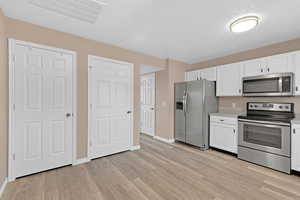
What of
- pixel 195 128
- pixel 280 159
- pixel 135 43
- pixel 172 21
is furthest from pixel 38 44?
pixel 280 159

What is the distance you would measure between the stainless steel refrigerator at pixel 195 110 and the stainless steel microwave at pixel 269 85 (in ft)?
2.57

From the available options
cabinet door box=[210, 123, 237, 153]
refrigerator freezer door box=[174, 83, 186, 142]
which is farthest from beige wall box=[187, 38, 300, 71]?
cabinet door box=[210, 123, 237, 153]

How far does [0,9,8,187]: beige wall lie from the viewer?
1808 millimetres

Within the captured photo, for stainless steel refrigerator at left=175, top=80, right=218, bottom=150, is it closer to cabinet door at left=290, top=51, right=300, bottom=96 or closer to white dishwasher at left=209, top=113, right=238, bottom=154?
white dishwasher at left=209, top=113, right=238, bottom=154

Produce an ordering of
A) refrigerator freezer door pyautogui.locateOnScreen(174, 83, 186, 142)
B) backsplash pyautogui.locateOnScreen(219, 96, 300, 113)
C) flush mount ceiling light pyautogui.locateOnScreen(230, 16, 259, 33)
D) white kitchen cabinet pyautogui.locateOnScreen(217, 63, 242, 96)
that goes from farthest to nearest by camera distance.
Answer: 1. refrigerator freezer door pyautogui.locateOnScreen(174, 83, 186, 142)
2. white kitchen cabinet pyautogui.locateOnScreen(217, 63, 242, 96)
3. backsplash pyautogui.locateOnScreen(219, 96, 300, 113)
4. flush mount ceiling light pyautogui.locateOnScreen(230, 16, 259, 33)

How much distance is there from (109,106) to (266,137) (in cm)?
313

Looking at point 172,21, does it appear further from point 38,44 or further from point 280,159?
point 280,159

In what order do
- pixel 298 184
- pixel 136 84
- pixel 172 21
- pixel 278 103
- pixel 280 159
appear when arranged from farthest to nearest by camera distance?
pixel 136 84
pixel 278 103
pixel 280 159
pixel 172 21
pixel 298 184

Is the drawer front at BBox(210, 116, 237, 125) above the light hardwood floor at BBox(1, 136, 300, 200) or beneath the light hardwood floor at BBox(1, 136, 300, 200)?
above

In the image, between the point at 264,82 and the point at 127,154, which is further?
the point at 127,154

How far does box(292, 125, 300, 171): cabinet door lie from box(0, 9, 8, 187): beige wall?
427cm

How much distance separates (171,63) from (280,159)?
3.12m

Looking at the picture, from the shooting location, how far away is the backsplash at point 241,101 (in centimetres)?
264

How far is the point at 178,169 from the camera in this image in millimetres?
2445
